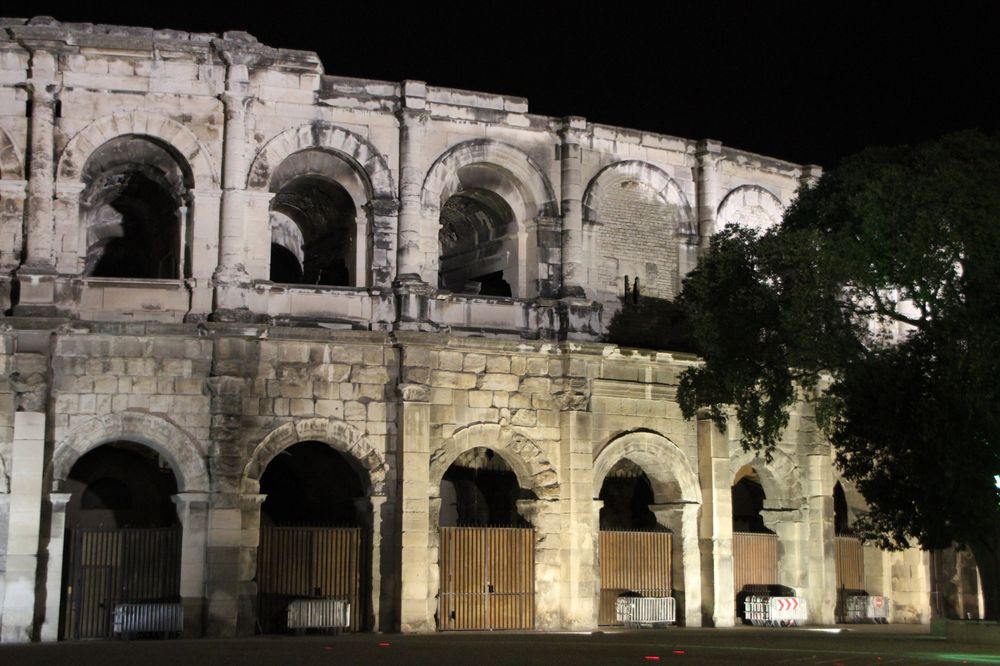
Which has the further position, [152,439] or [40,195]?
[40,195]

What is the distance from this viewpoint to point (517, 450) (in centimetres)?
2497

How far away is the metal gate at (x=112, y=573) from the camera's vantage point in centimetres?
2269

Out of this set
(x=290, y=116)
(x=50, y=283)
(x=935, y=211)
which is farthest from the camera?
(x=290, y=116)

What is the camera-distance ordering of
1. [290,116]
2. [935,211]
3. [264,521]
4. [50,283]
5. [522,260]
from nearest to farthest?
[935,211], [50,283], [290,116], [522,260], [264,521]

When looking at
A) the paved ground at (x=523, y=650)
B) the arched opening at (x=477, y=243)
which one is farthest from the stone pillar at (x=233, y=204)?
the paved ground at (x=523, y=650)

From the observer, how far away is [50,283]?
22.8 meters

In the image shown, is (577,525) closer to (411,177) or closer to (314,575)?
(314,575)

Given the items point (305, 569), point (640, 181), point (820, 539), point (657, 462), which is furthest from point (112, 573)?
point (820, 539)

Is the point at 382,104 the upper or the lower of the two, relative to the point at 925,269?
upper

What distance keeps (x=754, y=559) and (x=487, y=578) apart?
20.3 feet

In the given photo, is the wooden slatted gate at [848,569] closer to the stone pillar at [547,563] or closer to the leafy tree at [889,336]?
the leafy tree at [889,336]

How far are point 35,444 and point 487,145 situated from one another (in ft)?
29.9

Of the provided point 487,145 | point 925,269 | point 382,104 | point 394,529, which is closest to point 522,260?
point 487,145

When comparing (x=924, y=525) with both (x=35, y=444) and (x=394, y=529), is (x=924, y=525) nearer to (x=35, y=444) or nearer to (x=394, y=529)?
(x=394, y=529)
